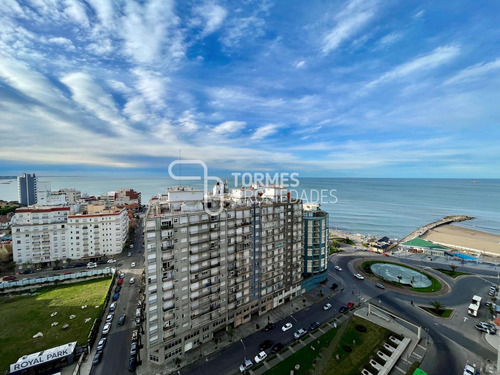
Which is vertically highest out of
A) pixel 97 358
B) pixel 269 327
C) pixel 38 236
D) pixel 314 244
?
pixel 314 244

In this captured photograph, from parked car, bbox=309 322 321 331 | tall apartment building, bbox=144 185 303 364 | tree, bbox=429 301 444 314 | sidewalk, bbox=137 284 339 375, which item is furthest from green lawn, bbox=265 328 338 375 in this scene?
tree, bbox=429 301 444 314

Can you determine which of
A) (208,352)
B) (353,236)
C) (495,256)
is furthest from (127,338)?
(495,256)

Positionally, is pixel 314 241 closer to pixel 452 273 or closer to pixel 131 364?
pixel 452 273

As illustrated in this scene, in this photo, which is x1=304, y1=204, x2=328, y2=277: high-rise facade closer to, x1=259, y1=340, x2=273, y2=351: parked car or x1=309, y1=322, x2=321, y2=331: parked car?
x1=309, y1=322, x2=321, y2=331: parked car

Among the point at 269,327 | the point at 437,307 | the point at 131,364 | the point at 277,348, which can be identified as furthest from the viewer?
the point at 437,307

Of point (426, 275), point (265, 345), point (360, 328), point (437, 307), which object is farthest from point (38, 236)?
point (426, 275)

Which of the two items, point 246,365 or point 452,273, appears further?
point 452,273

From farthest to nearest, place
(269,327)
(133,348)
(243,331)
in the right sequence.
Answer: (269,327) → (243,331) → (133,348)
